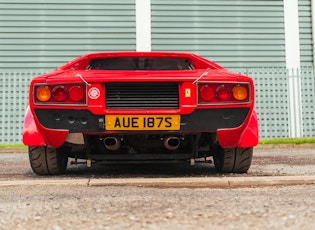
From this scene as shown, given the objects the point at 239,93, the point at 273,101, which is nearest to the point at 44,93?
the point at 239,93

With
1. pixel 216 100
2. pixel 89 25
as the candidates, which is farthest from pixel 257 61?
pixel 216 100

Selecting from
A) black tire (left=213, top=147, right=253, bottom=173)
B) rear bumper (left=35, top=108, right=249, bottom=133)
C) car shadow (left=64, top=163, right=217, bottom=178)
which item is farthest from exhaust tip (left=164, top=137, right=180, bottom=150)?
black tire (left=213, top=147, right=253, bottom=173)

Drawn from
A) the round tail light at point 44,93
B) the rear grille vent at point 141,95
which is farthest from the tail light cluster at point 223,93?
the round tail light at point 44,93

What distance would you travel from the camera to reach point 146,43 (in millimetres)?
14414

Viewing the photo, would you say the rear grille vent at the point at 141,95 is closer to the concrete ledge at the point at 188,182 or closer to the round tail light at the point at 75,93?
the round tail light at the point at 75,93

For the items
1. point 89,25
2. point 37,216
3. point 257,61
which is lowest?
point 37,216

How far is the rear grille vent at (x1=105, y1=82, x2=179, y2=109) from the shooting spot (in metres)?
3.63

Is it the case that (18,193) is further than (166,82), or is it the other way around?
(166,82)

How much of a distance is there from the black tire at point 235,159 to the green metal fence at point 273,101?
9.47m

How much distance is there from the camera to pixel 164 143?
12.3 feet

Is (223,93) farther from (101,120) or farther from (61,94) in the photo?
(61,94)

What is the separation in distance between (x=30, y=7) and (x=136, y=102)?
39.4 ft

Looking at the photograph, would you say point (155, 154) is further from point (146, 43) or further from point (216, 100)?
point (146, 43)

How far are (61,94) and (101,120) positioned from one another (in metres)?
0.36
